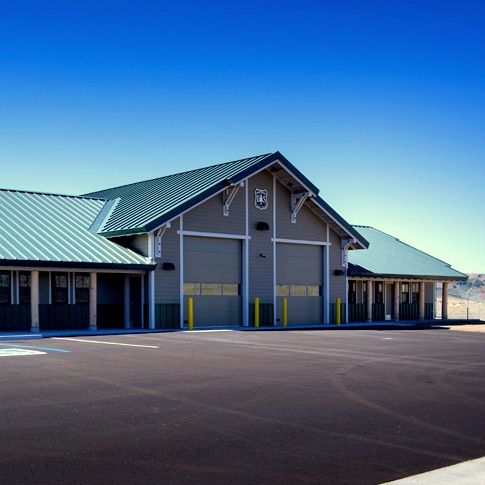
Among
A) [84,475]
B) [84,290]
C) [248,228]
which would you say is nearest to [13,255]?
[84,290]

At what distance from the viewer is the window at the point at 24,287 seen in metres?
27.3

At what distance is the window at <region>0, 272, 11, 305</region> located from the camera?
26969mm

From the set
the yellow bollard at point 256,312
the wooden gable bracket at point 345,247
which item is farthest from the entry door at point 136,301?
the wooden gable bracket at point 345,247

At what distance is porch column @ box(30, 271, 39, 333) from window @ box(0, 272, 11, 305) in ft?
3.65

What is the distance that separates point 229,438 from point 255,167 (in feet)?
80.3

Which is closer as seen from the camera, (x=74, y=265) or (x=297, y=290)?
(x=74, y=265)

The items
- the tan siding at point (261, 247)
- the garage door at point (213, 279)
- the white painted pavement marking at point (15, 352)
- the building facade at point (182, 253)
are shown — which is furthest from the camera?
the tan siding at point (261, 247)

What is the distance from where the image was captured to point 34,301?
2647 cm

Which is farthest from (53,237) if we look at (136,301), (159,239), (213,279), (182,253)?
(213,279)

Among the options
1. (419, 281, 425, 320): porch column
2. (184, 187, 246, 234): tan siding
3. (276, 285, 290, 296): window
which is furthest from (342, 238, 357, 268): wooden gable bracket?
(419, 281, 425, 320): porch column

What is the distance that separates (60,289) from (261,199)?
32.0ft

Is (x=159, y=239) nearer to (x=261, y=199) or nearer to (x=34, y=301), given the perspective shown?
(x=34, y=301)

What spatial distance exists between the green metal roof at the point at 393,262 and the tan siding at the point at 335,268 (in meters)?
0.85

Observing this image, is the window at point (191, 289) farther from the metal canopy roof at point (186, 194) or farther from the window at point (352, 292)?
the window at point (352, 292)
